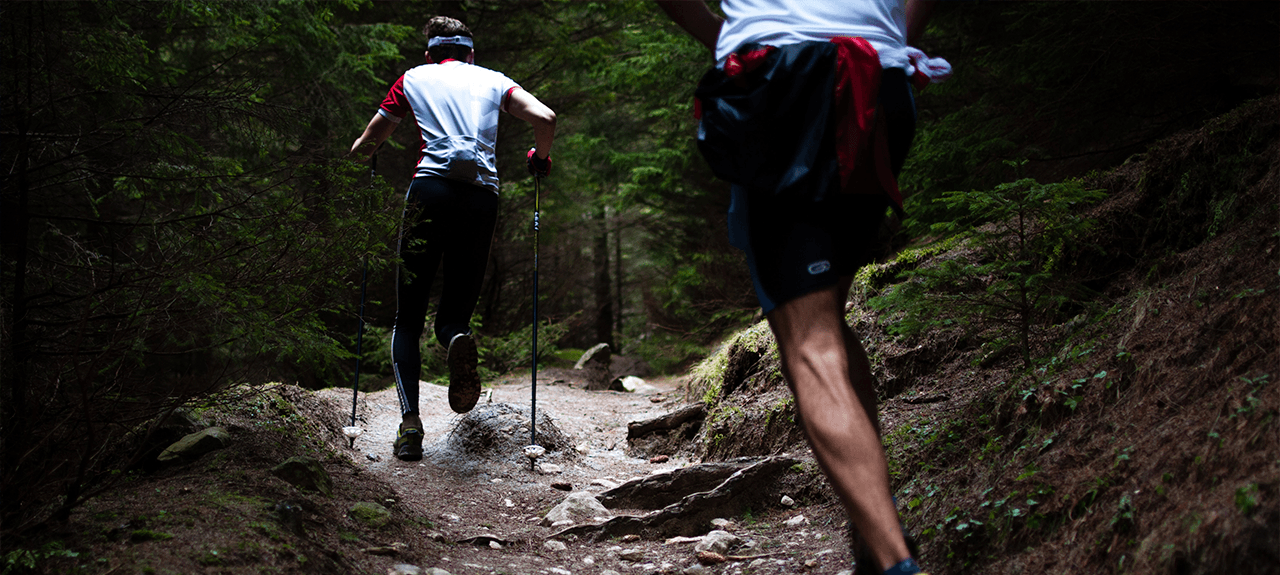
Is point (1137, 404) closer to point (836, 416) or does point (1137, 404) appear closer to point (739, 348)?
point (836, 416)

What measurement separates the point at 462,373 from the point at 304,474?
130cm

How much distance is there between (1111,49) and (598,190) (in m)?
12.8

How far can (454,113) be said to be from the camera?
432 cm

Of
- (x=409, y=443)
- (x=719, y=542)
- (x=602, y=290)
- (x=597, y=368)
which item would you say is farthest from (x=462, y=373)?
(x=602, y=290)

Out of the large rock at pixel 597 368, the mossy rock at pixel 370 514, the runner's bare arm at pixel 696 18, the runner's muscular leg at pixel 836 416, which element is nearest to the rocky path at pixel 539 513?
the mossy rock at pixel 370 514

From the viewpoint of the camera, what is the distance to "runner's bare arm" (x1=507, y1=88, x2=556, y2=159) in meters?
4.32

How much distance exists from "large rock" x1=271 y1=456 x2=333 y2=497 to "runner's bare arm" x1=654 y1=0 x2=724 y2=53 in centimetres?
220

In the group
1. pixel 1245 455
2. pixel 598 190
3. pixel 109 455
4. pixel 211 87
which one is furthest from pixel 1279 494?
pixel 598 190

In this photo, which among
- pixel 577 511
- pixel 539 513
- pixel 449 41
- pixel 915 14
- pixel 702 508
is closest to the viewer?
pixel 915 14

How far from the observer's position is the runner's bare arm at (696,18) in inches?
77.0

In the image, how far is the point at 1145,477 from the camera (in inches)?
68.6

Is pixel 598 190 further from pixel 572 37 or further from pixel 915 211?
pixel 915 211

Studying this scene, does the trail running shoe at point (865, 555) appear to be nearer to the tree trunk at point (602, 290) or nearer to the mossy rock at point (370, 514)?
the mossy rock at point (370, 514)

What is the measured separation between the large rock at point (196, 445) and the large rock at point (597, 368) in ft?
25.2
